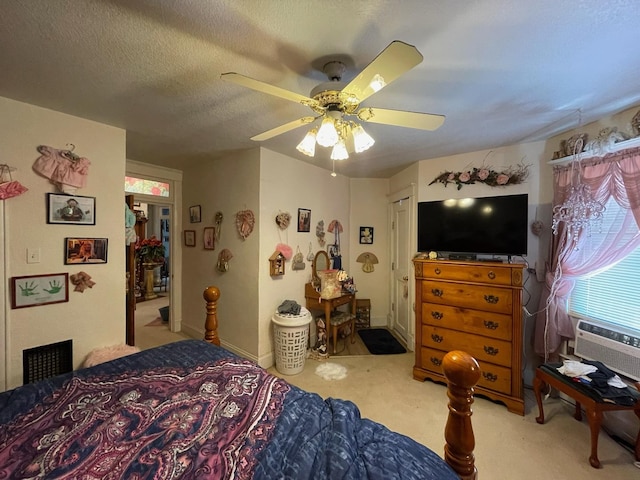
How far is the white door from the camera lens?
3543 mm

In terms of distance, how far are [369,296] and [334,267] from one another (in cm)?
91

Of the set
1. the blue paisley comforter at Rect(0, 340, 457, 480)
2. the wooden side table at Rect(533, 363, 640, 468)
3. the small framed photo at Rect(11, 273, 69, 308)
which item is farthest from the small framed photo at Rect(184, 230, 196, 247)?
the wooden side table at Rect(533, 363, 640, 468)

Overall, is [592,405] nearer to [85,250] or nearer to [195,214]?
[85,250]

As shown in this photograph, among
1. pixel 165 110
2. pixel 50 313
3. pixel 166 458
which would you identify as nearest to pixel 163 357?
pixel 166 458

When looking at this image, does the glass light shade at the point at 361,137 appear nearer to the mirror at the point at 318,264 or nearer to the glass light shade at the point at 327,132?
the glass light shade at the point at 327,132

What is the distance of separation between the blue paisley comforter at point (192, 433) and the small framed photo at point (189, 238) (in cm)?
244

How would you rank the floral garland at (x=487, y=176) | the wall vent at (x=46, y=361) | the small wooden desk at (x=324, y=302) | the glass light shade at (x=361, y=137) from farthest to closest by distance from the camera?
the small wooden desk at (x=324, y=302) < the floral garland at (x=487, y=176) < the wall vent at (x=46, y=361) < the glass light shade at (x=361, y=137)

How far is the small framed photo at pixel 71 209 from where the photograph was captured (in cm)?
201

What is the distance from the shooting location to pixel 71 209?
2098 millimetres

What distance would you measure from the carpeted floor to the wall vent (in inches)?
118

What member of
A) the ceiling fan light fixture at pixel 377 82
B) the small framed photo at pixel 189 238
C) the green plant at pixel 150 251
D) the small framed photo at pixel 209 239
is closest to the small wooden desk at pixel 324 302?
the small framed photo at pixel 209 239

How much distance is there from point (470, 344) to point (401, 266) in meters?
1.53

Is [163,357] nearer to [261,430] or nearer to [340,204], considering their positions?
[261,430]

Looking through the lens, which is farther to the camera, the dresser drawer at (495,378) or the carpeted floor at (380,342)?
the carpeted floor at (380,342)
